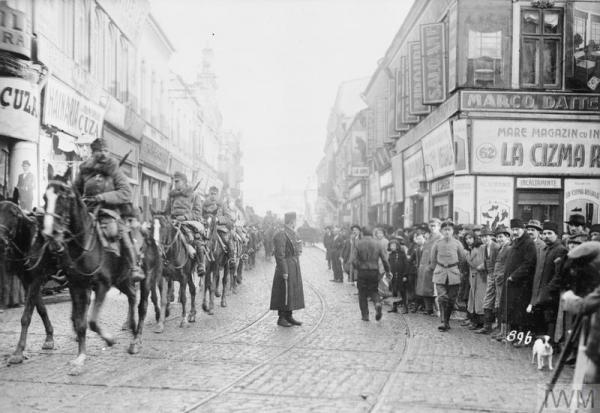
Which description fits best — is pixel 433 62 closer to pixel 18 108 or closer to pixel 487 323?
pixel 487 323

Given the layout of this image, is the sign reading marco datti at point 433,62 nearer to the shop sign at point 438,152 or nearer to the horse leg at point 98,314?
the shop sign at point 438,152

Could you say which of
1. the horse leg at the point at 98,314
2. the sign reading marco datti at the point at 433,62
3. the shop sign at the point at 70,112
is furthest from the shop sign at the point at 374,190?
the horse leg at the point at 98,314

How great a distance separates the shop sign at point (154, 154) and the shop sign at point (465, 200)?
562 inches

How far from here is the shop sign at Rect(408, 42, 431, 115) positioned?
78.1 ft

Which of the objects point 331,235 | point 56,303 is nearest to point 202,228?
point 56,303

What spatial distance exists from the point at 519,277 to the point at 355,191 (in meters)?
42.8

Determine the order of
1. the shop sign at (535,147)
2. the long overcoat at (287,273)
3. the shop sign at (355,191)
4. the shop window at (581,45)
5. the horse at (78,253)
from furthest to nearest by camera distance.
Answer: the shop sign at (355,191)
the shop sign at (535,147)
the shop window at (581,45)
the long overcoat at (287,273)
the horse at (78,253)

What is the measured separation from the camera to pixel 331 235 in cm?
3025

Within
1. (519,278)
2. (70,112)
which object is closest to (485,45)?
(519,278)

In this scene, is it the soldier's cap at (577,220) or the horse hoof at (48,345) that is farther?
the soldier's cap at (577,220)

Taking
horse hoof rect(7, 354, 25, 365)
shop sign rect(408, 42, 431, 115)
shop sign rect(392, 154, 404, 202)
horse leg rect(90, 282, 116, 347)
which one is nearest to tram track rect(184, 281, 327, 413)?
horse leg rect(90, 282, 116, 347)

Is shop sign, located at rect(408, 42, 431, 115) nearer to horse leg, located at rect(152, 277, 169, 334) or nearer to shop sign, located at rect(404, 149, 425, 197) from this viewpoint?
shop sign, located at rect(404, 149, 425, 197)

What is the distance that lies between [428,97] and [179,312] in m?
12.5

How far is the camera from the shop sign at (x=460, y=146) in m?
20.4
